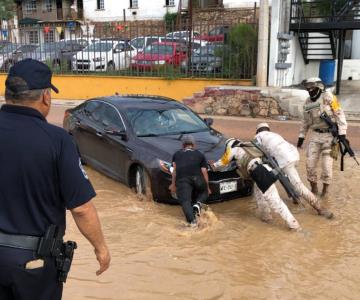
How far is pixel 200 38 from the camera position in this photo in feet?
50.0

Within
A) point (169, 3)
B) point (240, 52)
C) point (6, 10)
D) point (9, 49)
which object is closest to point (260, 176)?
point (240, 52)

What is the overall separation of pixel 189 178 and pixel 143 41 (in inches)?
456

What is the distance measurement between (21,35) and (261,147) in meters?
15.8

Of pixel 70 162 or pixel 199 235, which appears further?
pixel 199 235

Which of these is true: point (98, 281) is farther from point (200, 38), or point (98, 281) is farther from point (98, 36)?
point (98, 36)

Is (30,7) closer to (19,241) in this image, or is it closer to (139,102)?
(139,102)

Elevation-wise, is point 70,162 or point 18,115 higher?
point 18,115

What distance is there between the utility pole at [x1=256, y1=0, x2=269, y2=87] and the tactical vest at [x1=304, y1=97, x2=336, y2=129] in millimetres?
7726

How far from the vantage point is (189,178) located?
567 centimetres

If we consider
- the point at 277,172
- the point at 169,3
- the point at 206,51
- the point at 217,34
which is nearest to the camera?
the point at 277,172

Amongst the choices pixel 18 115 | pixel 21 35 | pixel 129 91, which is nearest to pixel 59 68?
pixel 21 35

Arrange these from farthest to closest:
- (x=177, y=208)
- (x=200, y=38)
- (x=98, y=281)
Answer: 1. (x=200, y=38)
2. (x=177, y=208)
3. (x=98, y=281)

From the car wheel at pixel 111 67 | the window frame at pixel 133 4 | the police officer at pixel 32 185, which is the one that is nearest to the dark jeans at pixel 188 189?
the police officer at pixel 32 185

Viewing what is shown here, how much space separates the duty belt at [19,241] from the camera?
229 centimetres
